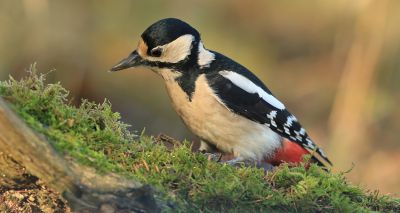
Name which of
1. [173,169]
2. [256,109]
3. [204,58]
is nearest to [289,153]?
[256,109]

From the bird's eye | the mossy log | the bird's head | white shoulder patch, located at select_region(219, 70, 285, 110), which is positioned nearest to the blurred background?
white shoulder patch, located at select_region(219, 70, 285, 110)

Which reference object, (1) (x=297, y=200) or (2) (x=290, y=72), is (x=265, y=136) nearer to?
(1) (x=297, y=200)

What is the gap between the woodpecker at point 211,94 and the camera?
3547 millimetres

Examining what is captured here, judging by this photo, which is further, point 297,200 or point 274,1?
point 274,1

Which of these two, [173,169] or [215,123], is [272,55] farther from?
[173,169]

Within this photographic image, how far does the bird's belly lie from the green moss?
0.94 meters

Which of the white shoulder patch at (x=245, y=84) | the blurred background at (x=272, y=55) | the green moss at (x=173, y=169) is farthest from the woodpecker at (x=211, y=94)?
the blurred background at (x=272, y=55)

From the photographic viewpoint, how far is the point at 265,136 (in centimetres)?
372

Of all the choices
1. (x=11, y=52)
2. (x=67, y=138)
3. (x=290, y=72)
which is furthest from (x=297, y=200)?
(x=290, y=72)

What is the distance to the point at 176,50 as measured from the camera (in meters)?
3.59

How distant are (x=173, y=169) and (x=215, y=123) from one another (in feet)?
3.85

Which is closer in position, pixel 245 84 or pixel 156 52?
pixel 156 52

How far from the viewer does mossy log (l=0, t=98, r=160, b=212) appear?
2004mm

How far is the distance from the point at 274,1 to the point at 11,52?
4.46 meters
